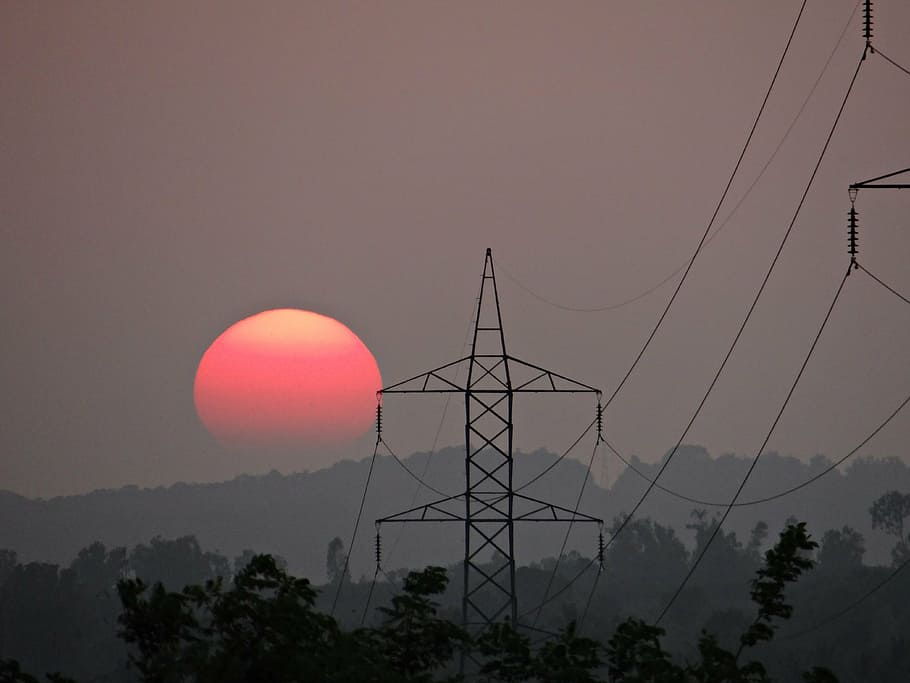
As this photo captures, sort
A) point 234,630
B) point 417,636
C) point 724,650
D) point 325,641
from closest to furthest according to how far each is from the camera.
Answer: point 234,630 < point 325,641 < point 724,650 < point 417,636

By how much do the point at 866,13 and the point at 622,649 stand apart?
14429 millimetres

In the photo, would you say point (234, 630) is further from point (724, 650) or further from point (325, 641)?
point (724, 650)

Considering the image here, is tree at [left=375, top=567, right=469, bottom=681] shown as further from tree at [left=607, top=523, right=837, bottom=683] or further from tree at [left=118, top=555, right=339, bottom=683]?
tree at [left=607, top=523, right=837, bottom=683]

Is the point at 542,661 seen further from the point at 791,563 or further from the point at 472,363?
the point at 472,363

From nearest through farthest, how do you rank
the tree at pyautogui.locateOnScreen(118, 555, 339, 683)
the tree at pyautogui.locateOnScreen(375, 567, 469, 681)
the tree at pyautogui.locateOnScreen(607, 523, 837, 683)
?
the tree at pyautogui.locateOnScreen(118, 555, 339, 683) < the tree at pyautogui.locateOnScreen(607, 523, 837, 683) < the tree at pyautogui.locateOnScreen(375, 567, 469, 681)

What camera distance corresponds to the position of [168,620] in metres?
33.0

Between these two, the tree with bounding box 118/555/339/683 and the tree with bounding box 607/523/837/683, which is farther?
the tree with bounding box 607/523/837/683

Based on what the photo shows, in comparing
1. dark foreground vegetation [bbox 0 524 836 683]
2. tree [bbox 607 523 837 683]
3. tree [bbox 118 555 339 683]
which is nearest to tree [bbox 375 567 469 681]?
dark foreground vegetation [bbox 0 524 836 683]

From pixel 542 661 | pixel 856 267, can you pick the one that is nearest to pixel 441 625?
pixel 542 661

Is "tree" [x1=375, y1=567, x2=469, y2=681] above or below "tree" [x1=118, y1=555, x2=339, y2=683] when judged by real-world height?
above

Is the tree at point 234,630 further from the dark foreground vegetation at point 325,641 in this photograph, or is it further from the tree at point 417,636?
the tree at point 417,636

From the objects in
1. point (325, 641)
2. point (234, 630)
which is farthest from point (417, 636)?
point (234, 630)

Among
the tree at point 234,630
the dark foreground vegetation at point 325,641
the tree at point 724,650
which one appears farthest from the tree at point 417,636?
the tree at point 724,650

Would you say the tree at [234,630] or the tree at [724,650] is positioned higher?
the tree at [724,650]
